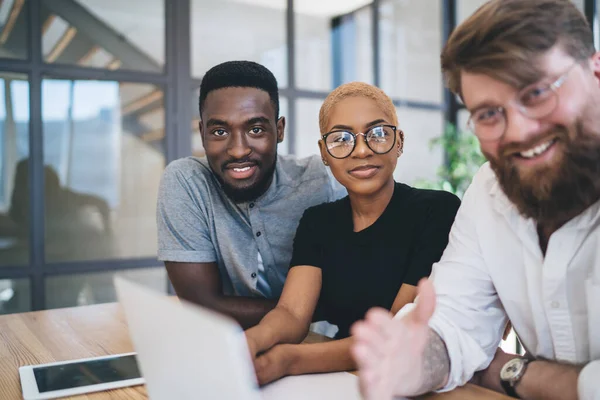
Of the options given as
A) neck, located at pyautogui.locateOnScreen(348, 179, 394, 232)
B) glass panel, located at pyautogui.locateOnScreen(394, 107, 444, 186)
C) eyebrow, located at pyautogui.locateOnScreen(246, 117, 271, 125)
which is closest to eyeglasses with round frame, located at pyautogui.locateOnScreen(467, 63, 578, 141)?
neck, located at pyautogui.locateOnScreen(348, 179, 394, 232)

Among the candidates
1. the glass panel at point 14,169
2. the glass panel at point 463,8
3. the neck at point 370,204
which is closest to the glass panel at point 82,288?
the glass panel at point 14,169

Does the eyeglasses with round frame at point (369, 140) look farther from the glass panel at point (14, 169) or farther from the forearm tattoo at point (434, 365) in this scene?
the glass panel at point (14, 169)

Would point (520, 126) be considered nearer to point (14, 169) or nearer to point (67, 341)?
point (67, 341)

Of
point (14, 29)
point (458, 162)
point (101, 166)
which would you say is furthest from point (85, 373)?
point (458, 162)

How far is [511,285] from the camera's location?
1.23m

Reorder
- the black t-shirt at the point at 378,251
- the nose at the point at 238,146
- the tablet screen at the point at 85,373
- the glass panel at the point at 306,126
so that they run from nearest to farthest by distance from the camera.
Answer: the tablet screen at the point at 85,373 < the black t-shirt at the point at 378,251 < the nose at the point at 238,146 < the glass panel at the point at 306,126

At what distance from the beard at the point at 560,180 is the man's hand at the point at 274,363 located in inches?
22.9

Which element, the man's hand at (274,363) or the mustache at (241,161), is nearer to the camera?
the man's hand at (274,363)

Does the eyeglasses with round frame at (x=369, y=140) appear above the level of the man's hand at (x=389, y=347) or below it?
above

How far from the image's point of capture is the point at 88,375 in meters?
1.30

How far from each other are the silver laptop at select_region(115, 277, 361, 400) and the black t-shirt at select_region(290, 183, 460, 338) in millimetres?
735

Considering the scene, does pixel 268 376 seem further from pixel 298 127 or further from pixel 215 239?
pixel 298 127

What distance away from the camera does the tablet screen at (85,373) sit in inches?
48.8

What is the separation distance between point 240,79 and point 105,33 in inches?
90.3
